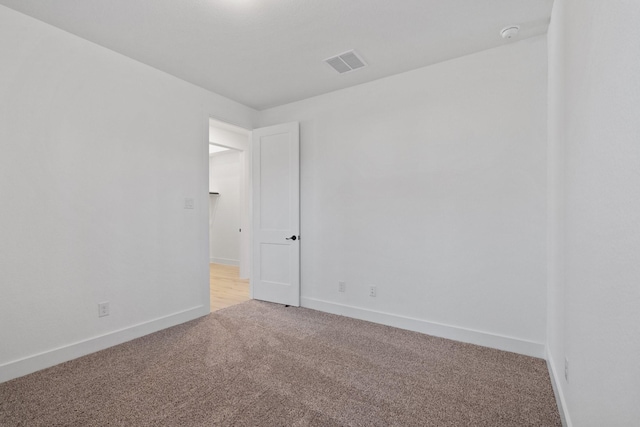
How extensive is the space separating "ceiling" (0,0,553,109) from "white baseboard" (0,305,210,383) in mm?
2610

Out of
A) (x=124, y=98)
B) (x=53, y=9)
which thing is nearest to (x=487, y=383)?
(x=124, y=98)

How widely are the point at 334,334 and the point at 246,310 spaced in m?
1.31

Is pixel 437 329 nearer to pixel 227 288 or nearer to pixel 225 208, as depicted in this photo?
pixel 227 288

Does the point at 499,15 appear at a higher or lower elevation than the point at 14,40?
higher

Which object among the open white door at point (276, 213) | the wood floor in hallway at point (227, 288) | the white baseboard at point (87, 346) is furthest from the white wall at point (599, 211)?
the wood floor in hallway at point (227, 288)

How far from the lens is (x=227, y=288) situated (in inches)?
194

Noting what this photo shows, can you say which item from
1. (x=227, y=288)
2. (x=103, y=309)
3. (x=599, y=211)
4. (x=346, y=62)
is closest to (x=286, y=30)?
(x=346, y=62)

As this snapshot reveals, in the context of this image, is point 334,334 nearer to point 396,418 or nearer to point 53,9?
point 396,418

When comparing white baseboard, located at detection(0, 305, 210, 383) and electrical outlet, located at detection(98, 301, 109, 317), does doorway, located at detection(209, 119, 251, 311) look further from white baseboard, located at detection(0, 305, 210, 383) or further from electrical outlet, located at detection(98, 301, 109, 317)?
electrical outlet, located at detection(98, 301, 109, 317)

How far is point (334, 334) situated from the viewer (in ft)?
9.93

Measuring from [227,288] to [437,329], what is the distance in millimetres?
3317

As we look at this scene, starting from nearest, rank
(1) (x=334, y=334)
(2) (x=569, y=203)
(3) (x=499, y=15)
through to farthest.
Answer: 1. (2) (x=569, y=203)
2. (3) (x=499, y=15)
3. (1) (x=334, y=334)

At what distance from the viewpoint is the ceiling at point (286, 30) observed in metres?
2.17

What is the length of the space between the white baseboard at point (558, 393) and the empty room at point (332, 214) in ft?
0.08
